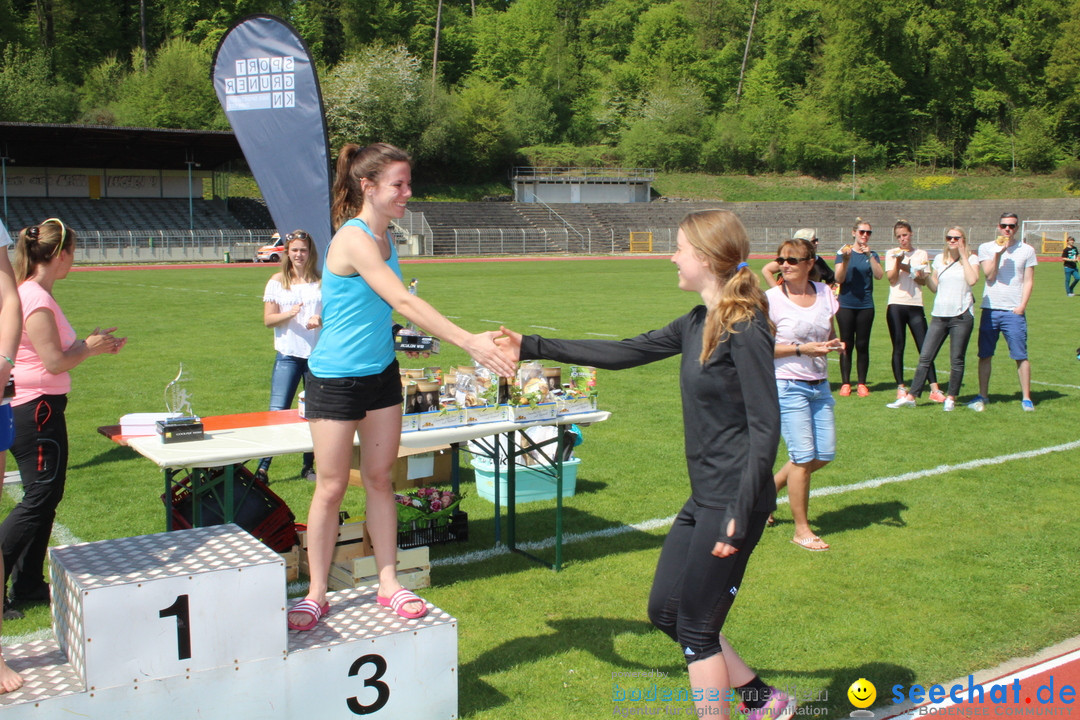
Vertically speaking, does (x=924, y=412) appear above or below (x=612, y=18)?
below

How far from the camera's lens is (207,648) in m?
3.19

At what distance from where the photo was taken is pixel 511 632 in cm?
443

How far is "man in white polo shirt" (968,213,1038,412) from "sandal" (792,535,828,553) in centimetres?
503

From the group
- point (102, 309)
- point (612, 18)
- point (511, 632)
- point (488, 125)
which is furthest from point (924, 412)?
A: point (612, 18)

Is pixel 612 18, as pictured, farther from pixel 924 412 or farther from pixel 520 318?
pixel 924 412

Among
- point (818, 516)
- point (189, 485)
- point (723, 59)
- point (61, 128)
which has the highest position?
point (723, 59)

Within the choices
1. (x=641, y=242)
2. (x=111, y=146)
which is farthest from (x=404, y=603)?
(x=641, y=242)

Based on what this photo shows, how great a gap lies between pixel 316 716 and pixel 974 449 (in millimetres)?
6642

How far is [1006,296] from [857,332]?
169cm

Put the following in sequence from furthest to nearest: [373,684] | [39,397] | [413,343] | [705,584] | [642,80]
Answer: [642,80]
[39,397]
[413,343]
[373,684]
[705,584]

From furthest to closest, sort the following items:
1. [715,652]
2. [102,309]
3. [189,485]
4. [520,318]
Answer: [102,309] → [520,318] → [189,485] → [715,652]

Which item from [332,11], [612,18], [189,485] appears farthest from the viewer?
[612,18]

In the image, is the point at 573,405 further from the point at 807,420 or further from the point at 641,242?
the point at 641,242

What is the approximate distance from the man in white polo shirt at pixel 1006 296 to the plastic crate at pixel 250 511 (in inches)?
294
